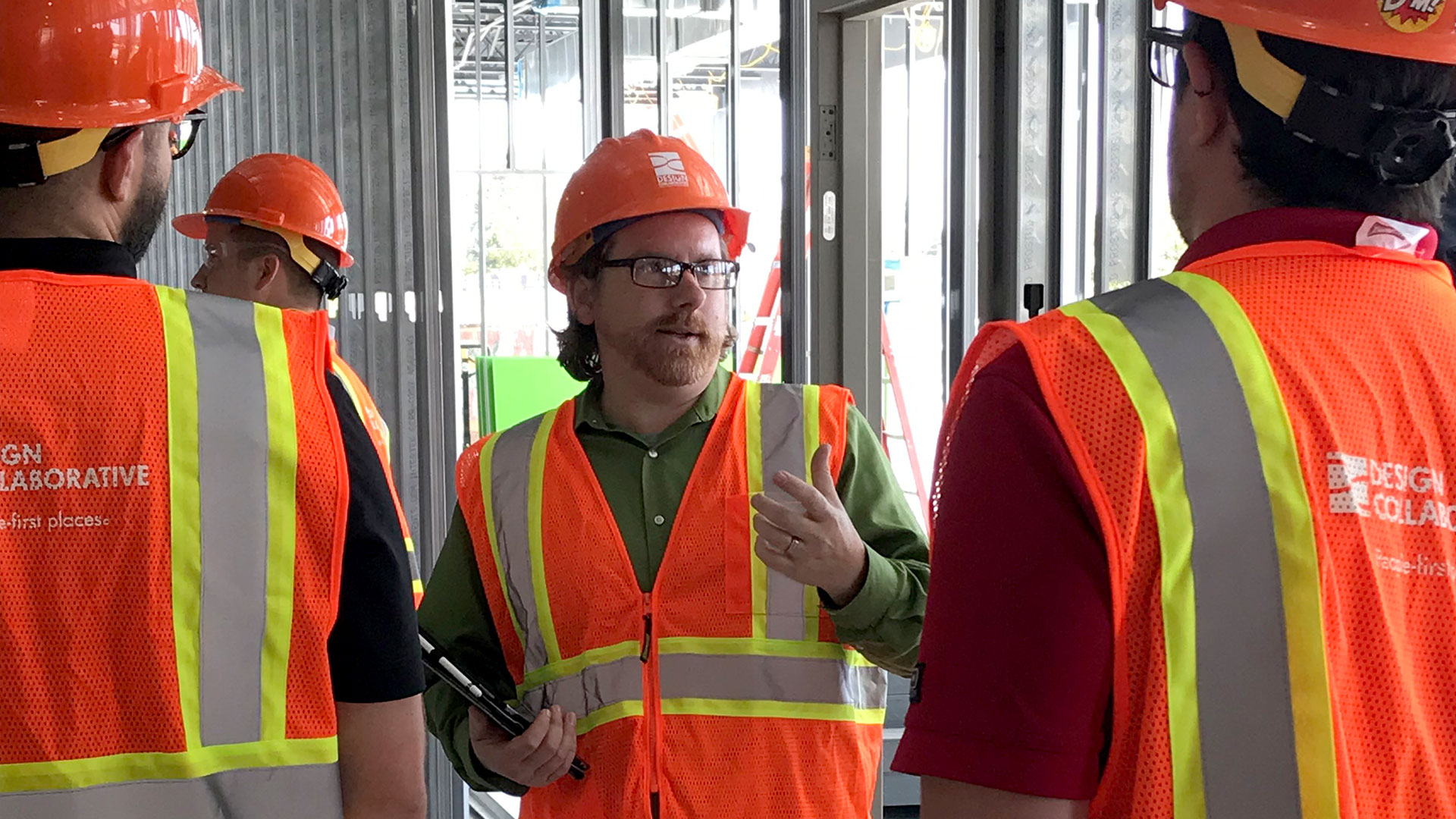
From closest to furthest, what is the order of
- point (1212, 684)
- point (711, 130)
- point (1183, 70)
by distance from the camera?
point (1212, 684)
point (1183, 70)
point (711, 130)

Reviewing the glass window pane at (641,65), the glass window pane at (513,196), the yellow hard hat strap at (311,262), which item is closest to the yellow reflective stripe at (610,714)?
the yellow hard hat strap at (311,262)

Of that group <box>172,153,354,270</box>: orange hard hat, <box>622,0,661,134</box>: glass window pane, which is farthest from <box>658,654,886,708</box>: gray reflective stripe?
<box>622,0,661,134</box>: glass window pane

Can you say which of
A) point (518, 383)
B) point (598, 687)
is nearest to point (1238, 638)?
point (598, 687)

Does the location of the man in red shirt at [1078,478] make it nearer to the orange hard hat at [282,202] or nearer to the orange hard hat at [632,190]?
the orange hard hat at [632,190]

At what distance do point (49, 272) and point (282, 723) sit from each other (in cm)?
58

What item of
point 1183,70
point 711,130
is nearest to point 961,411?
point 1183,70

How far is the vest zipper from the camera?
221cm

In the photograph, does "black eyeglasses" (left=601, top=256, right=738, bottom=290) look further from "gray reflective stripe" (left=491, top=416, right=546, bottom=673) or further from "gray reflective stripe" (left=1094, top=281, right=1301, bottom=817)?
"gray reflective stripe" (left=1094, top=281, right=1301, bottom=817)

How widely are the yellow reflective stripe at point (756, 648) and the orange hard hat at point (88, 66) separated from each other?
1.13m

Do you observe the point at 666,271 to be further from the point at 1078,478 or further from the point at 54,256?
the point at 1078,478

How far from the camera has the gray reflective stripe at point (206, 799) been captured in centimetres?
145

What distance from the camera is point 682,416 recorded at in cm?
248

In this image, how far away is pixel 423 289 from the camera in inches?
218

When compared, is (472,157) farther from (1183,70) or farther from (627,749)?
(1183,70)
